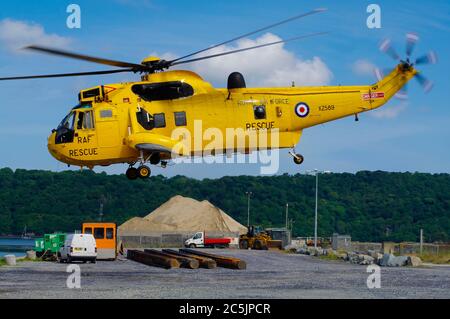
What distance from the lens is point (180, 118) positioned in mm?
33531

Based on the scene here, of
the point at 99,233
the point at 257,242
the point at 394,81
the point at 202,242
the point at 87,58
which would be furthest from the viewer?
the point at 202,242

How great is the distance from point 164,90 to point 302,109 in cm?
598

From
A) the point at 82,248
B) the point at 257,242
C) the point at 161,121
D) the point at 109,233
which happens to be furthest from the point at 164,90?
the point at 257,242

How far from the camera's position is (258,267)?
1756 inches

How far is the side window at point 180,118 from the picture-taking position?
33.5m

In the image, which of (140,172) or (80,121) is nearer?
(140,172)

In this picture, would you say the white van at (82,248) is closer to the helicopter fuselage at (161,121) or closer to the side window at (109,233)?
the side window at (109,233)

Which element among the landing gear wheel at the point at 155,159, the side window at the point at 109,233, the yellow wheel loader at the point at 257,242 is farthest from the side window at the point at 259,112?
the yellow wheel loader at the point at 257,242

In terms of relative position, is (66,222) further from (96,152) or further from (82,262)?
(96,152)

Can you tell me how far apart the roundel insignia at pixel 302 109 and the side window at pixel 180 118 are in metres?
4.87

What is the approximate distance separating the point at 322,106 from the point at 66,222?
161 metres

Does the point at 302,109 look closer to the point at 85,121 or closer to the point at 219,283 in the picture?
the point at 219,283

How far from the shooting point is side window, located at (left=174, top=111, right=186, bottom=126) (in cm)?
3350
